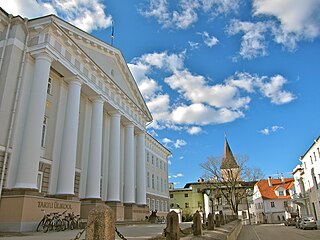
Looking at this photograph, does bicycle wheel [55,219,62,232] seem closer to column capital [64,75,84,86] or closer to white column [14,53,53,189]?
white column [14,53,53,189]

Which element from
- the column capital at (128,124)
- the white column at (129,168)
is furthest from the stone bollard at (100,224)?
the column capital at (128,124)

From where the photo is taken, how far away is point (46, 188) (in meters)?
17.1

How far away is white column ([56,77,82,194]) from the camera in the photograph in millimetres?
17016

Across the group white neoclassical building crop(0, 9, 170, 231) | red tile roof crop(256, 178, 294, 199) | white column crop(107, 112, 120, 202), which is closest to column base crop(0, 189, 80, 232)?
white neoclassical building crop(0, 9, 170, 231)

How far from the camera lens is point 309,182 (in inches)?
1705

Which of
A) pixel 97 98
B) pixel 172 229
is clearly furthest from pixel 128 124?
pixel 172 229

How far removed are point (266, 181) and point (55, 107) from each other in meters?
68.1

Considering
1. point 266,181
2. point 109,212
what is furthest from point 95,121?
point 266,181

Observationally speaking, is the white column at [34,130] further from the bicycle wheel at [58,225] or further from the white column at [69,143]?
the white column at [69,143]

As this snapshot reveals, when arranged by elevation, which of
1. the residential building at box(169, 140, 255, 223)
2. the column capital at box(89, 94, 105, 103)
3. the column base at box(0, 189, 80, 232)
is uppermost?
the column capital at box(89, 94, 105, 103)

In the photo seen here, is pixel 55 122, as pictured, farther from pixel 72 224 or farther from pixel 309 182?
pixel 309 182

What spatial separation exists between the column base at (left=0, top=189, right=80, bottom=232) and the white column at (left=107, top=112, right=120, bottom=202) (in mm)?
9382

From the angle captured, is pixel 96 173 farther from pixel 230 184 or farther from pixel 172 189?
pixel 172 189

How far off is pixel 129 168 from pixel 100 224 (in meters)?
24.5
